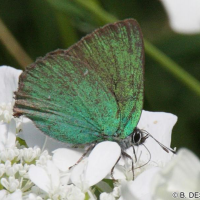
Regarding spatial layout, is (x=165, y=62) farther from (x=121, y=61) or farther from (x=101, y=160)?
(x=101, y=160)

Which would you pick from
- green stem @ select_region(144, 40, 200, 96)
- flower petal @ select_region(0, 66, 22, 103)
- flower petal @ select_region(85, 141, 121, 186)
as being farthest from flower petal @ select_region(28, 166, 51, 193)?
green stem @ select_region(144, 40, 200, 96)

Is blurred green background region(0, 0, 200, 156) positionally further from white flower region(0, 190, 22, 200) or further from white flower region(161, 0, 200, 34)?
white flower region(0, 190, 22, 200)

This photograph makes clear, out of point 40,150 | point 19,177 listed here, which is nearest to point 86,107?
point 40,150

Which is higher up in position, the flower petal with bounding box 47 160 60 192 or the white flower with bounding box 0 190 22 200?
the flower petal with bounding box 47 160 60 192

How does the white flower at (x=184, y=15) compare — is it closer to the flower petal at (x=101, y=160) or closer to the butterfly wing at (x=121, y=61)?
the butterfly wing at (x=121, y=61)

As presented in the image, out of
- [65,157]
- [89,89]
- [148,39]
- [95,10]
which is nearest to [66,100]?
[89,89]

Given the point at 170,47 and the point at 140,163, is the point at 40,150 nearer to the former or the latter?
the point at 140,163

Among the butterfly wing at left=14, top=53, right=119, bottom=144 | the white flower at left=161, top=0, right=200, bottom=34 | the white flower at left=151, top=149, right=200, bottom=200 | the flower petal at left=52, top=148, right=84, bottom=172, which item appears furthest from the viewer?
the white flower at left=161, top=0, right=200, bottom=34
